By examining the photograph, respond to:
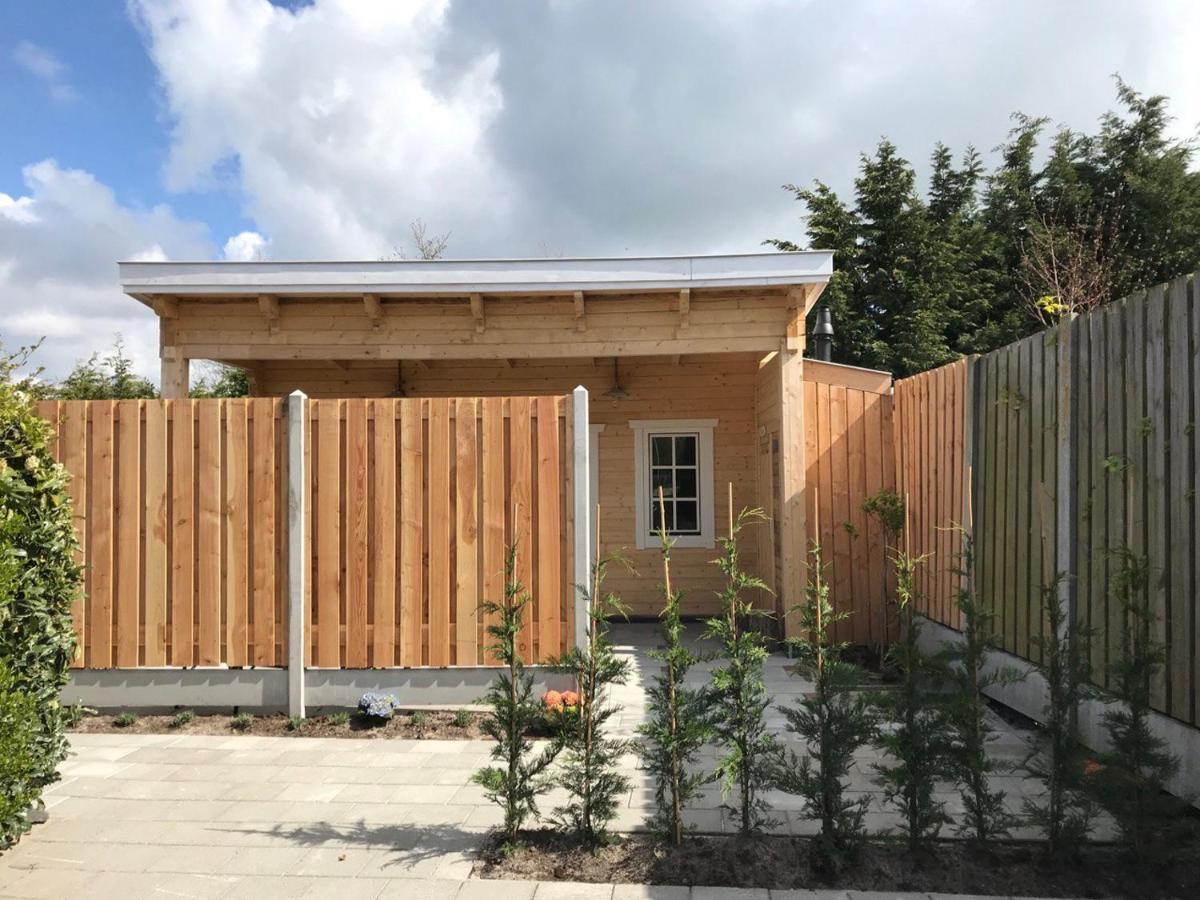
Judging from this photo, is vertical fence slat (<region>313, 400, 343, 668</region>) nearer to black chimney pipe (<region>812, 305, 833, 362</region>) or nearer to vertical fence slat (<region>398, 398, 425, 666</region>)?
vertical fence slat (<region>398, 398, 425, 666</region>)

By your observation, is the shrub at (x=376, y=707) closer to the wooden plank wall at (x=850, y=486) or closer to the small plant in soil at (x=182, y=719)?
the small plant in soil at (x=182, y=719)

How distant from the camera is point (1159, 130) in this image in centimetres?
1755

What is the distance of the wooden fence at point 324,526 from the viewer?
17.1 feet

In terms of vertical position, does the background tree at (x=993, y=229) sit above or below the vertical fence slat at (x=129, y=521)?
above

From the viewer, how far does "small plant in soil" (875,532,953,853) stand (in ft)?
9.68

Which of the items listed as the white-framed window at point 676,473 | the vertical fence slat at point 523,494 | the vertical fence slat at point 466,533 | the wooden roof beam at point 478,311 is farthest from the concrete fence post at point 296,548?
the white-framed window at point 676,473

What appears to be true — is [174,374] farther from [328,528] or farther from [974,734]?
[974,734]

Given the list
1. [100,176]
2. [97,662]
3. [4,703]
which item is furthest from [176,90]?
[4,703]

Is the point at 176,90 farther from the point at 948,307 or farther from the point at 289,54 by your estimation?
the point at 948,307

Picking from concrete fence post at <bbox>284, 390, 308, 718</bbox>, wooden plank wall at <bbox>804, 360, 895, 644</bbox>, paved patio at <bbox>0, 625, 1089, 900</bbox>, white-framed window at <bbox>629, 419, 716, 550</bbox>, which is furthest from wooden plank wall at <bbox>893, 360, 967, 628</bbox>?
concrete fence post at <bbox>284, 390, 308, 718</bbox>

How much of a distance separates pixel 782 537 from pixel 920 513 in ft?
4.06

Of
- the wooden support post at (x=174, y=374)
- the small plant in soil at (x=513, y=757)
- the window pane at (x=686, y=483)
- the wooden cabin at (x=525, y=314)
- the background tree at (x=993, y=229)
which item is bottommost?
the small plant in soil at (x=513, y=757)

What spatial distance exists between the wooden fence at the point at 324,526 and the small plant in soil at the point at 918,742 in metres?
2.59

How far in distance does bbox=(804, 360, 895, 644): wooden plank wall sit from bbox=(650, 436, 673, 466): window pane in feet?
7.35
